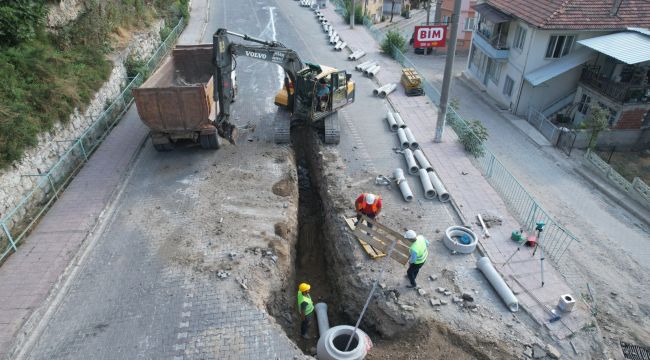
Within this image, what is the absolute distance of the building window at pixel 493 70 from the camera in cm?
2648

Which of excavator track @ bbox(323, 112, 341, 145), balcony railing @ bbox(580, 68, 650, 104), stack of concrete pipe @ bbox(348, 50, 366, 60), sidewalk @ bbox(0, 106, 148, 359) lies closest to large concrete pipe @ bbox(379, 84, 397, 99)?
stack of concrete pipe @ bbox(348, 50, 366, 60)

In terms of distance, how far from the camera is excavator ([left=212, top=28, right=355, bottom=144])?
45.3 ft

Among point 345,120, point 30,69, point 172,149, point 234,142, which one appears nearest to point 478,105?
point 345,120

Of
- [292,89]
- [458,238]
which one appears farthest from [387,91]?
[458,238]

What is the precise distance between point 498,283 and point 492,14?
21188mm

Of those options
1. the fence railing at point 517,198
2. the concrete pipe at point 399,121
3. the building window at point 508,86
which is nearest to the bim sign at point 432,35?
the fence railing at point 517,198

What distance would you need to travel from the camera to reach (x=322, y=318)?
1001 cm

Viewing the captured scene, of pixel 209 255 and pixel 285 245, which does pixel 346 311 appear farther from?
pixel 209 255

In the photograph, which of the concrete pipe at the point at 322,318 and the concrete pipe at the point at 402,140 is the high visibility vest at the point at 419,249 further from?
the concrete pipe at the point at 402,140

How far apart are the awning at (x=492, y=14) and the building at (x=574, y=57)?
0.19ft

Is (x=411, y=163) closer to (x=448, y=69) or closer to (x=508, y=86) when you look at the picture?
(x=448, y=69)

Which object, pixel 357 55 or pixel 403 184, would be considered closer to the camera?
pixel 403 184

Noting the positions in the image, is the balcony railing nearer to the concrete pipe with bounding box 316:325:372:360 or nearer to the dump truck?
the dump truck

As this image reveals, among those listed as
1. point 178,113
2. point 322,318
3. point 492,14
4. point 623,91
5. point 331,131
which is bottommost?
point 322,318
